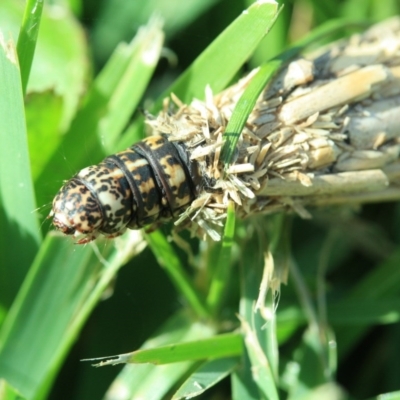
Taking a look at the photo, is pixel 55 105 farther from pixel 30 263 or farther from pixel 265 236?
pixel 265 236

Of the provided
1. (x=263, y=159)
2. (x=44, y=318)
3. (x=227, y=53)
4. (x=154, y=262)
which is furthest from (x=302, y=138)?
(x=44, y=318)

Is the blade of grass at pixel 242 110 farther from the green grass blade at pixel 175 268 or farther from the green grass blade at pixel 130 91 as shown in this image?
the green grass blade at pixel 130 91

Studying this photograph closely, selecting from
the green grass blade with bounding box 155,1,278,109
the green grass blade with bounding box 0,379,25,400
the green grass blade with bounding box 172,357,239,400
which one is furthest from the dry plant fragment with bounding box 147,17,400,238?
the green grass blade with bounding box 0,379,25,400

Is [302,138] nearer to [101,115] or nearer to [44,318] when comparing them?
[101,115]

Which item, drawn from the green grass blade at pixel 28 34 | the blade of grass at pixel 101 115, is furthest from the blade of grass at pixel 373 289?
the green grass blade at pixel 28 34

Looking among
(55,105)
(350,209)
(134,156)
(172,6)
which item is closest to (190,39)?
(172,6)

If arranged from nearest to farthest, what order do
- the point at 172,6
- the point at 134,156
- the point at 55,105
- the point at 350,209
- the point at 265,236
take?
the point at 134,156, the point at 265,236, the point at 55,105, the point at 350,209, the point at 172,6
